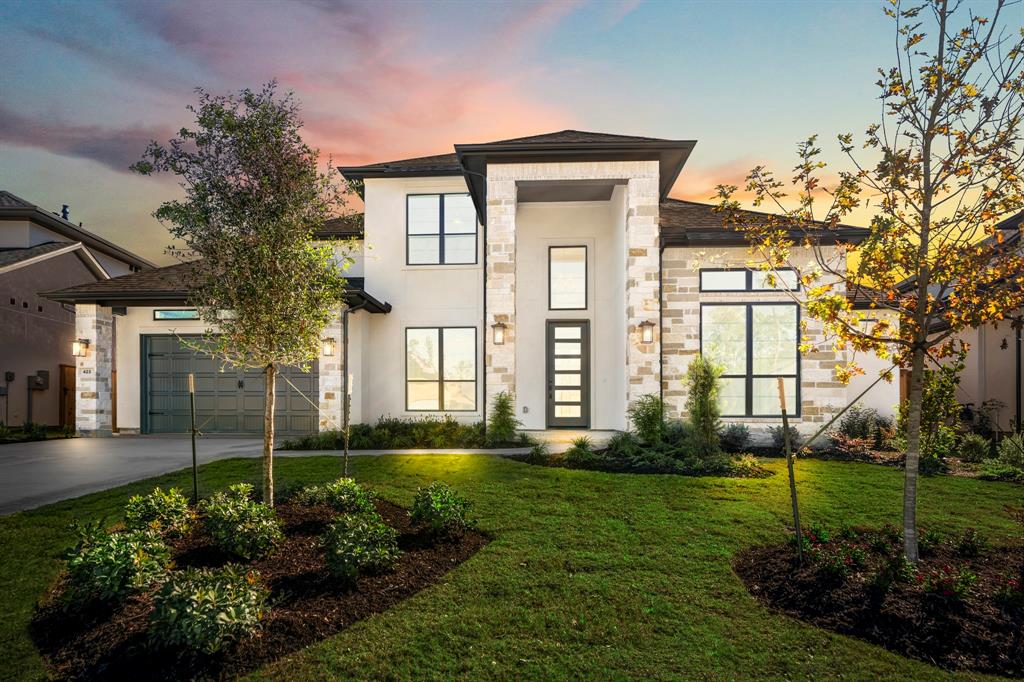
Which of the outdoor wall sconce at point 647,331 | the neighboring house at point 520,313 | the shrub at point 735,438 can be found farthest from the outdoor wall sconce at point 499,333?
the shrub at point 735,438

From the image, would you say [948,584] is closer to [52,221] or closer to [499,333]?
[499,333]

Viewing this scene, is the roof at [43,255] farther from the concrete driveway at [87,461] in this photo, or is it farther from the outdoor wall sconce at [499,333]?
the outdoor wall sconce at [499,333]

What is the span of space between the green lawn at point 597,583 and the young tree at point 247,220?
2.46 metres

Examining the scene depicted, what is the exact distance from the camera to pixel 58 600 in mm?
3768

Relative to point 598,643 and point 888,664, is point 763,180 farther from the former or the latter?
point 598,643

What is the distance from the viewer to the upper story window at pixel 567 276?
39.2 feet

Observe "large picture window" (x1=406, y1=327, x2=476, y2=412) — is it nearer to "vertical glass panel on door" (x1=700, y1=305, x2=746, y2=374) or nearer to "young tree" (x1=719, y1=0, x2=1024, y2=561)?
"vertical glass panel on door" (x1=700, y1=305, x2=746, y2=374)

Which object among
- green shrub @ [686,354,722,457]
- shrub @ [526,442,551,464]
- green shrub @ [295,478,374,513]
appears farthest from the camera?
green shrub @ [686,354,722,457]

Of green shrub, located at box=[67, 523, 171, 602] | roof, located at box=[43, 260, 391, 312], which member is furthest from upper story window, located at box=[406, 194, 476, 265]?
green shrub, located at box=[67, 523, 171, 602]

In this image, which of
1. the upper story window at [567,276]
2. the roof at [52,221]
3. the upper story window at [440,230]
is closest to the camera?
the upper story window at [567,276]

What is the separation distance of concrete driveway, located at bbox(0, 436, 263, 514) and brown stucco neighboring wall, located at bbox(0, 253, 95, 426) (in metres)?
5.57

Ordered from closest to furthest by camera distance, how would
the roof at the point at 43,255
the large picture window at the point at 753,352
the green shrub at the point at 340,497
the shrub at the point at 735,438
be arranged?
the green shrub at the point at 340,497, the shrub at the point at 735,438, the large picture window at the point at 753,352, the roof at the point at 43,255

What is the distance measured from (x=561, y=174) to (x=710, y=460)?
6.07 metres

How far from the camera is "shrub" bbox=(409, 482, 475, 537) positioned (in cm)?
489
